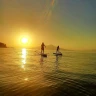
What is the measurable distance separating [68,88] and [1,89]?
4.46 meters

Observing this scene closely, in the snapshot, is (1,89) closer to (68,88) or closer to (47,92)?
(47,92)

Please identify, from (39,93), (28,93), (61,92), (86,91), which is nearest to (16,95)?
(28,93)

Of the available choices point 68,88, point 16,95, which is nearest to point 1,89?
point 16,95

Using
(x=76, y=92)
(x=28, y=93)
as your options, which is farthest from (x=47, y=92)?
(x=76, y=92)

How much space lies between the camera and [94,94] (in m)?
9.62

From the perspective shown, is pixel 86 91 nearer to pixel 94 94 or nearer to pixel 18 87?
pixel 94 94

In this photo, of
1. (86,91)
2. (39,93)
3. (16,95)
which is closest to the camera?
(16,95)

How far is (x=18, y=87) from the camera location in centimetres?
1048

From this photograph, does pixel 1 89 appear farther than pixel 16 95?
Yes

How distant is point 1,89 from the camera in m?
9.84

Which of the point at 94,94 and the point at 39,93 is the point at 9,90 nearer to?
the point at 39,93

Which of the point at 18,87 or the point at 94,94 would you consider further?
the point at 18,87

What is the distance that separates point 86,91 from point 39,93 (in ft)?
10.3

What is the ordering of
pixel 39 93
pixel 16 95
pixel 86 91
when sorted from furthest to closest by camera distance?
pixel 86 91 → pixel 39 93 → pixel 16 95
